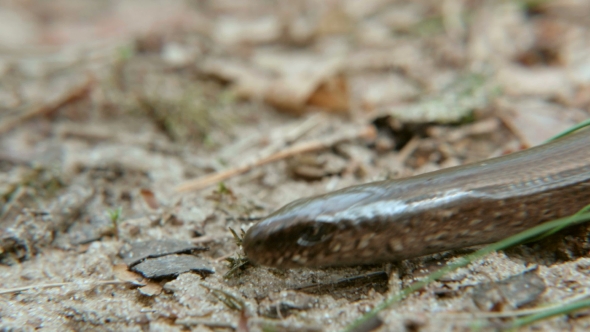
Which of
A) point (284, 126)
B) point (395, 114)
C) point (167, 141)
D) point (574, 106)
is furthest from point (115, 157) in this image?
point (574, 106)

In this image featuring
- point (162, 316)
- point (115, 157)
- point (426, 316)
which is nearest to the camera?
point (426, 316)

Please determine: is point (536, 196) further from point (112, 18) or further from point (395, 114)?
point (112, 18)

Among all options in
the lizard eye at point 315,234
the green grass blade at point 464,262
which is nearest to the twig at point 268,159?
the lizard eye at point 315,234

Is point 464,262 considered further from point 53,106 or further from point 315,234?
point 53,106

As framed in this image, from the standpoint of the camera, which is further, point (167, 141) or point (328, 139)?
point (167, 141)

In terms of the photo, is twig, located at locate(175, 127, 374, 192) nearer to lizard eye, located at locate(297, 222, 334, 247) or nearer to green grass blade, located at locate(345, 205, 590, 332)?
lizard eye, located at locate(297, 222, 334, 247)

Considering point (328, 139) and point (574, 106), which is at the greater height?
point (328, 139)

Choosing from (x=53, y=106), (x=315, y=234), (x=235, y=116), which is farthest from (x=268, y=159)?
(x=53, y=106)

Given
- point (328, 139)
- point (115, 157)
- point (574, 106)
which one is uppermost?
point (115, 157)

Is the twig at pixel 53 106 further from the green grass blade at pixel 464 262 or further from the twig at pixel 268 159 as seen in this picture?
the green grass blade at pixel 464 262
